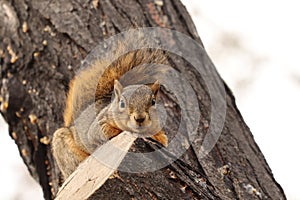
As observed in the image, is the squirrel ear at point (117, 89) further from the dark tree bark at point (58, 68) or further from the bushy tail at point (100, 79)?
the dark tree bark at point (58, 68)

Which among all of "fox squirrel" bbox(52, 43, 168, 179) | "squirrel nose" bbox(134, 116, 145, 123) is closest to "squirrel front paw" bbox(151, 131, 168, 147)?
"fox squirrel" bbox(52, 43, 168, 179)

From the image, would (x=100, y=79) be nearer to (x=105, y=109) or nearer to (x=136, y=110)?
(x=105, y=109)

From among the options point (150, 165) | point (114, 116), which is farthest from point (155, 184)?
point (114, 116)

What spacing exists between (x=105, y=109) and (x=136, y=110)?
174 millimetres

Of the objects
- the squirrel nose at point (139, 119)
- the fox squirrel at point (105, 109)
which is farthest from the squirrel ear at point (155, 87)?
the squirrel nose at point (139, 119)

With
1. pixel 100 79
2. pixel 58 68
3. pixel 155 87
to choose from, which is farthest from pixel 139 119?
pixel 58 68

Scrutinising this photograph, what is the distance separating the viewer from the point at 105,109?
1.82m

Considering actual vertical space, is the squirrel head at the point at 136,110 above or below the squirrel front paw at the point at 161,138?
above

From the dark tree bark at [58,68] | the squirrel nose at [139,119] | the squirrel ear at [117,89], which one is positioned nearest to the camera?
the squirrel nose at [139,119]

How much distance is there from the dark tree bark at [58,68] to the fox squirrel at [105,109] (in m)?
0.09

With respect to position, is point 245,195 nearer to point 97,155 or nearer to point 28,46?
point 97,155

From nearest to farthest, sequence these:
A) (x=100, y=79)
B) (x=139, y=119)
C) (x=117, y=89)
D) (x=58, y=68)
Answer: (x=139, y=119) < (x=117, y=89) < (x=100, y=79) < (x=58, y=68)

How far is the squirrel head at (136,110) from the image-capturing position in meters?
1.64

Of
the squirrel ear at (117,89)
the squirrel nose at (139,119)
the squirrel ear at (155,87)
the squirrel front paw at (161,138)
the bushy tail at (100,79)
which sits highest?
the bushy tail at (100,79)
